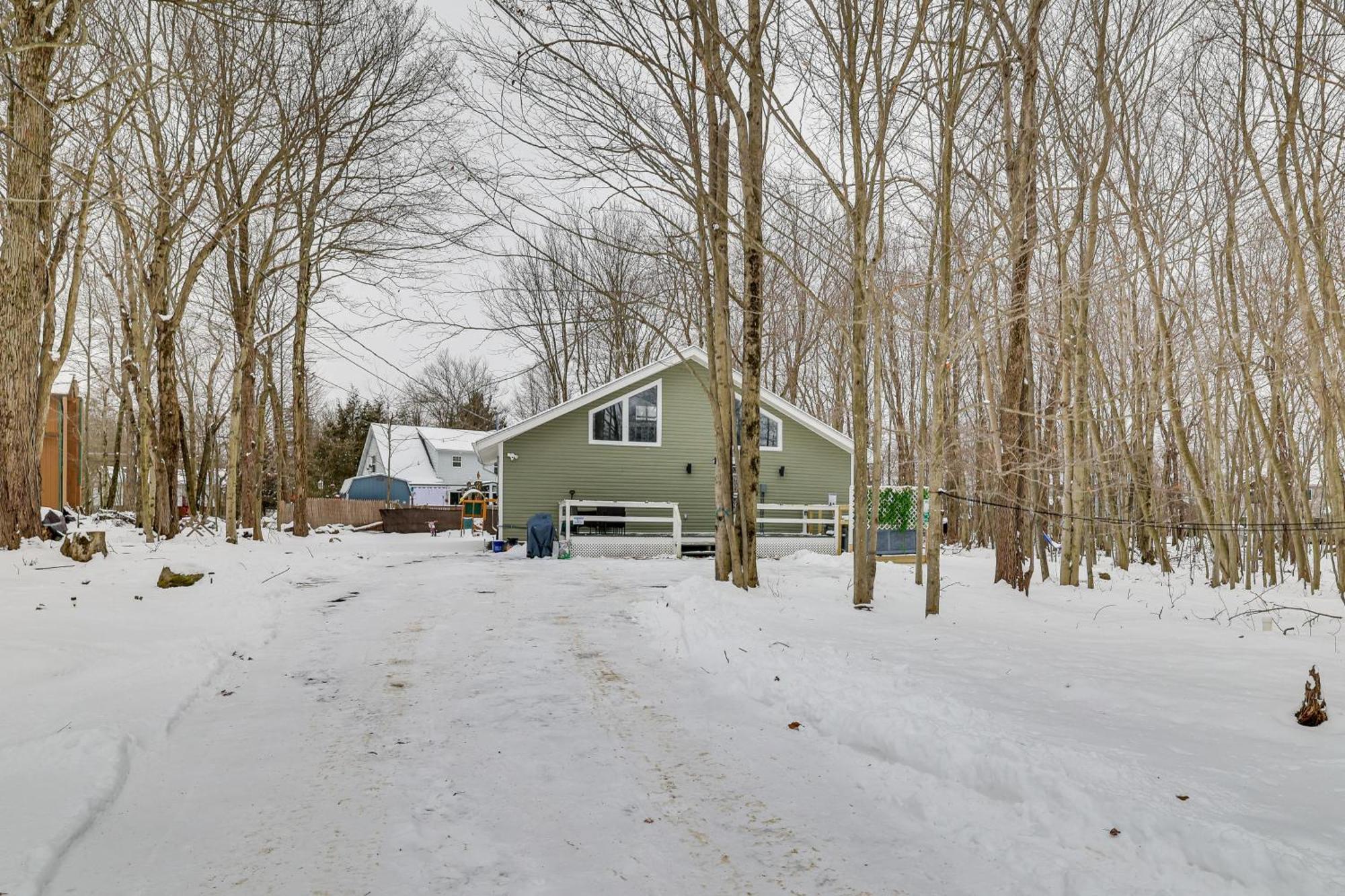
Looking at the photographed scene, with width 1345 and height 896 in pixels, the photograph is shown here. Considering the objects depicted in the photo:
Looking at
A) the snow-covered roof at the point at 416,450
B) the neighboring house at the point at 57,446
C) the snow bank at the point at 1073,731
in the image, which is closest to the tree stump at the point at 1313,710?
the snow bank at the point at 1073,731

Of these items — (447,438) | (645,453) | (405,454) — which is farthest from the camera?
(447,438)

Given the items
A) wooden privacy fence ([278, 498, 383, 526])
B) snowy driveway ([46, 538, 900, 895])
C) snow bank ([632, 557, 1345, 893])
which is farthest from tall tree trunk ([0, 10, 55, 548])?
wooden privacy fence ([278, 498, 383, 526])

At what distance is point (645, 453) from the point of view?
17.7m

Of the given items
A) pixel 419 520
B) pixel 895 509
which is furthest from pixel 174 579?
pixel 419 520

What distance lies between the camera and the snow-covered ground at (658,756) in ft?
7.70

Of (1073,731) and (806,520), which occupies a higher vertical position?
(806,520)

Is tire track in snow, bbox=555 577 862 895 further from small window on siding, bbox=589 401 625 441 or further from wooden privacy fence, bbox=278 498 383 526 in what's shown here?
wooden privacy fence, bbox=278 498 383 526

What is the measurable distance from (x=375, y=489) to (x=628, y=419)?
2741 cm

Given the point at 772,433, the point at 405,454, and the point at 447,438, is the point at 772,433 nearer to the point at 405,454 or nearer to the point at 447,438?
the point at 405,454

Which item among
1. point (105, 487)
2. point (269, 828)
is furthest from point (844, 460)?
point (105, 487)

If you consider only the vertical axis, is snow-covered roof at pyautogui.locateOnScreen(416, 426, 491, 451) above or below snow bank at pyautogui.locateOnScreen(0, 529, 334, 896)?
above

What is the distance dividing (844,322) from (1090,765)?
459cm

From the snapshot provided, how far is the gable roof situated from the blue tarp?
23012mm

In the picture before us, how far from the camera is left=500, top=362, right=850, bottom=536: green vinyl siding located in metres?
17.2
